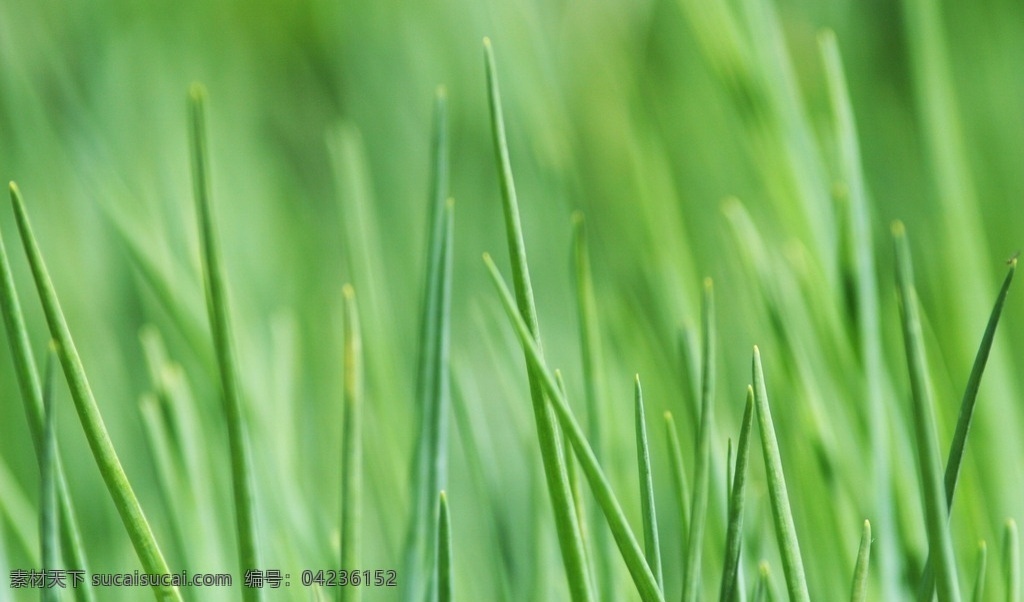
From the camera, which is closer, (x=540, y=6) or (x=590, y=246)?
(x=590, y=246)

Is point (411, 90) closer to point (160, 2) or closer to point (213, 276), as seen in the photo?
point (160, 2)

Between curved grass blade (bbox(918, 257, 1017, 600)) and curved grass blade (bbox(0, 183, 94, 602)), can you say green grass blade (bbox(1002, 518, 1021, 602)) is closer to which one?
curved grass blade (bbox(918, 257, 1017, 600))

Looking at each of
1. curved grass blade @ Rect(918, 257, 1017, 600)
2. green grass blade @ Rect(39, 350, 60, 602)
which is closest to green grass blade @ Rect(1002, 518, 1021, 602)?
curved grass blade @ Rect(918, 257, 1017, 600)

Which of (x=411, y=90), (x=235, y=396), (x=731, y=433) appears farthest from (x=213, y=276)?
(x=411, y=90)

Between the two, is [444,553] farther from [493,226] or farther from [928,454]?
[493,226]

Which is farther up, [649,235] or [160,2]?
[160,2]
